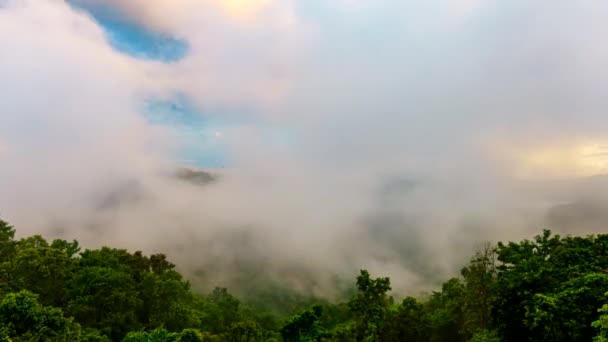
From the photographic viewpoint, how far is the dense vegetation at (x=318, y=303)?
34.7 m

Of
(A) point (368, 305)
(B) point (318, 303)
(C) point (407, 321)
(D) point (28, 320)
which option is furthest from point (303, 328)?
(C) point (407, 321)

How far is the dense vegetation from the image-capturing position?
34.7 m

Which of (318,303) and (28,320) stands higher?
(318,303)

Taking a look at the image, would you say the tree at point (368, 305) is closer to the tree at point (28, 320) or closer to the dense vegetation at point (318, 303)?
the dense vegetation at point (318, 303)

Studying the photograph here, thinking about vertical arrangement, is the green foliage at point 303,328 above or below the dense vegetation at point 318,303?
below

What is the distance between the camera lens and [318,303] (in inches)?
1884

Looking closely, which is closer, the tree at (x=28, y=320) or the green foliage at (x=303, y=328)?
the tree at (x=28, y=320)

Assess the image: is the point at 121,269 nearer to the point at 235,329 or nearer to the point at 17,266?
the point at 17,266

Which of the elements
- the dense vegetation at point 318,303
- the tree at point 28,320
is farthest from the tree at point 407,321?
the tree at point 28,320

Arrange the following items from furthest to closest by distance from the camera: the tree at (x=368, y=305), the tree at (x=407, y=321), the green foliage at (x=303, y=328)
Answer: the tree at (x=407, y=321) → the tree at (x=368, y=305) → the green foliage at (x=303, y=328)

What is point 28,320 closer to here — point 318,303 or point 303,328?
point 303,328

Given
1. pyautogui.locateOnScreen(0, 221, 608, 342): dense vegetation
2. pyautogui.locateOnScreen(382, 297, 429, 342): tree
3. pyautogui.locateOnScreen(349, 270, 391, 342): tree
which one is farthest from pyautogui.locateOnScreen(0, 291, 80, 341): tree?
pyautogui.locateOnScreen(382, 297, 429, 342): tree

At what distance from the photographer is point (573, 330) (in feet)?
110

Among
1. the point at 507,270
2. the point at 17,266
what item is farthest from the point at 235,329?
the point at 507,270
